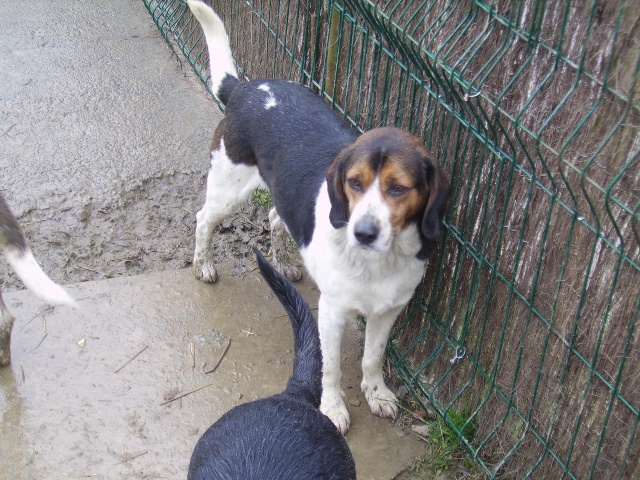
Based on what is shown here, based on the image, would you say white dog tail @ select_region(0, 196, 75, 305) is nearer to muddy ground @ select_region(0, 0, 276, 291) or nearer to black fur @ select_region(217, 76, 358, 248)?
muddy ground @ select_region(0, 0, 276, 291)

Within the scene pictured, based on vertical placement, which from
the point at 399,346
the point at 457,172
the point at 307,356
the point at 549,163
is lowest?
the point at 399,346

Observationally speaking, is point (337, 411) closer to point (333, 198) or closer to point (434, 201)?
point (333, 198)

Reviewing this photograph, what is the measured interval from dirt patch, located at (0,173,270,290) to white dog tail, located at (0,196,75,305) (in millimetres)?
996

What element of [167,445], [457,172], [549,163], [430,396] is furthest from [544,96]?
[167,445]

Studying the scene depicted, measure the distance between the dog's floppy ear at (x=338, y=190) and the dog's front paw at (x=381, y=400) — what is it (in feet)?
3.41

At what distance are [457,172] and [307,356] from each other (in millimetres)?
1059

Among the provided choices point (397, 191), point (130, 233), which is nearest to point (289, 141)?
point (397, 191)

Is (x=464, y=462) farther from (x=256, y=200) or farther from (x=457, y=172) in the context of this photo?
(x=256, y=200)

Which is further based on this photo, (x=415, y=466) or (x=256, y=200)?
(x=256, y=200)

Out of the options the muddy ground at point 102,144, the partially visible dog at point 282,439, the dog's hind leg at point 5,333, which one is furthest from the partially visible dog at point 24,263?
the partially visible dog at point 282,439

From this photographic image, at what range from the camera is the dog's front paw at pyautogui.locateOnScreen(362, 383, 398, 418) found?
12.6 feet

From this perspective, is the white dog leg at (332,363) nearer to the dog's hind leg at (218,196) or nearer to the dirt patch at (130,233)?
the dog's hind leg at (218,196)

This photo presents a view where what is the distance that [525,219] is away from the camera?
2.98 m

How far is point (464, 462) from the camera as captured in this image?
3.62m
